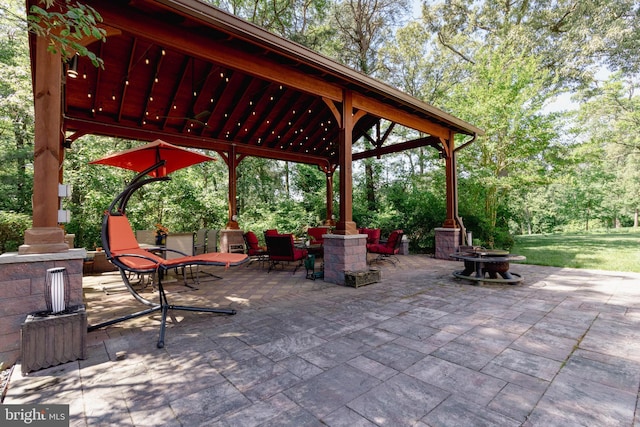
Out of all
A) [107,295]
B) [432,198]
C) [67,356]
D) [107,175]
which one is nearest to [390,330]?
[67,356]

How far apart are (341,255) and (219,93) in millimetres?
4707

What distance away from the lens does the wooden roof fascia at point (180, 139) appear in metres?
6.36

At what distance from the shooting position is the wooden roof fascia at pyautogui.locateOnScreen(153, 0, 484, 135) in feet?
10.9

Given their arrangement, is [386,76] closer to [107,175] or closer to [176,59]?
[176,59]

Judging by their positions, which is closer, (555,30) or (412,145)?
(412,145)

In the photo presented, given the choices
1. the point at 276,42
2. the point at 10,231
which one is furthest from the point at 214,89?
the point at 10,231

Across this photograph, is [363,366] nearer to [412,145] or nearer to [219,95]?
[219,95]

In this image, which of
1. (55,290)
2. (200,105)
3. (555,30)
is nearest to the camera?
(55,290)

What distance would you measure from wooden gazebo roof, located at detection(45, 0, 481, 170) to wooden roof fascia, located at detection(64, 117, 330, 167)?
0.02 meters

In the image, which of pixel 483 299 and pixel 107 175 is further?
pixel 107 175

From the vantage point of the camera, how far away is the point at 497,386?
75.7 inches

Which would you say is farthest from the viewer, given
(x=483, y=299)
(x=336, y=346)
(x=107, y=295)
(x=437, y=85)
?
(x=437, y=85)

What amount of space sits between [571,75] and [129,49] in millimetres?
16724

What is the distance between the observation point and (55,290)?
93.3 inches
